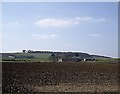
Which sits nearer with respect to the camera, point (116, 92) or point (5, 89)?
point (5, 89)

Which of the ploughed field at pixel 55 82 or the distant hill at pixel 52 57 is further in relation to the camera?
the distant hill at pixel 52 57

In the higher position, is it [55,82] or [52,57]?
[52,57]

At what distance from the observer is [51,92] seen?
1608 cm

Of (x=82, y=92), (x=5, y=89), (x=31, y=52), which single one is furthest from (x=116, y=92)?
(x=31, y=52)

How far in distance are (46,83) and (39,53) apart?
135 meters

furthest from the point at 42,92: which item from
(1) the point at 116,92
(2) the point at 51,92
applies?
(1) the point at 116,92

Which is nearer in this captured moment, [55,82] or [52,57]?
[55,82]

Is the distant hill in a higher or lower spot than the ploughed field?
higher

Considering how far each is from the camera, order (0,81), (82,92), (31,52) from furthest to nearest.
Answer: (31,52)
(0,81)
(82,92)

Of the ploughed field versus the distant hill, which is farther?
the distant hill

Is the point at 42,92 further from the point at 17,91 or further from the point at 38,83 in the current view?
the point at 38,83

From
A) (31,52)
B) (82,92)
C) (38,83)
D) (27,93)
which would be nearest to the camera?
(27,93)

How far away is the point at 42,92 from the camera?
16.1 meters

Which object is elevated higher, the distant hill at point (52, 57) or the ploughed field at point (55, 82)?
the distant hill at point (52, 57)
